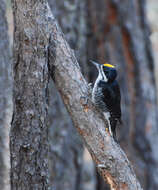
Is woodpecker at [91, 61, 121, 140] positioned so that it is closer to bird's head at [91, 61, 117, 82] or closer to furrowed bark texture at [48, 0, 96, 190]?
bird's head at [91, 61, 117, 82]

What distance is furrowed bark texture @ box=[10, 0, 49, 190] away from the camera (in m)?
3.63

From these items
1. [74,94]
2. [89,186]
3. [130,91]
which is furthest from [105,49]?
[74,94]

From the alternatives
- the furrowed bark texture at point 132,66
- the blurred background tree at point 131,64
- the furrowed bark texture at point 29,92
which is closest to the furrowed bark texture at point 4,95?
the furrowed bark texture at point 29,92

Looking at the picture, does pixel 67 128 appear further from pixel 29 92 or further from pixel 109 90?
pixel 29 92

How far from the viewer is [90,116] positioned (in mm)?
3762

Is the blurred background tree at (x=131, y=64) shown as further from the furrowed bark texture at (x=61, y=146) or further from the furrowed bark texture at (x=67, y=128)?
the furrowed bark texture at (x=61, y=146)

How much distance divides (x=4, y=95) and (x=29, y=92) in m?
1.41

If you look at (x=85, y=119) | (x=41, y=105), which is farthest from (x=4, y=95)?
(x=85, y=119)

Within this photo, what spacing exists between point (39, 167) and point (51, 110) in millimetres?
2814

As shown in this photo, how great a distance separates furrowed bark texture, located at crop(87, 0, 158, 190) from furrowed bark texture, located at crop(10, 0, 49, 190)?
15.1ft

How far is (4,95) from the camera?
4.97 m

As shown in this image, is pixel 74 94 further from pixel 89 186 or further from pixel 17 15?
pixel 89 186

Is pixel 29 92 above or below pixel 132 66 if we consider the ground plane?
below

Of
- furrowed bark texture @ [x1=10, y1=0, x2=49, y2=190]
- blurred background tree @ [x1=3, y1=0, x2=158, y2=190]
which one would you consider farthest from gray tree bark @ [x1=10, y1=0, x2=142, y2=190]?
blurred background tree @ [x1=3, y1=0, x2=158, y2=190]
